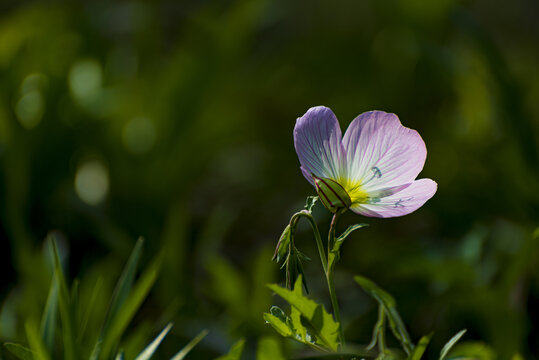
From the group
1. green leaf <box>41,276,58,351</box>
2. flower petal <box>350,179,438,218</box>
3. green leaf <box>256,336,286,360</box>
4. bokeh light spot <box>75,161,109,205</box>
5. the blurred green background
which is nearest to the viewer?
flower petal <box>350,179,438,218</box>

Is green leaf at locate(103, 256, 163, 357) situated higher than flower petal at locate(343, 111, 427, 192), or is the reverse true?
flower petal at locate(343, 111, 427, 192)

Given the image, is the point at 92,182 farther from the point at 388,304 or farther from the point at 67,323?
the point at 388,304

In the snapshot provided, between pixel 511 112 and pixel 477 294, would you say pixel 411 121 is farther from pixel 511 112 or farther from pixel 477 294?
pixel 477 294

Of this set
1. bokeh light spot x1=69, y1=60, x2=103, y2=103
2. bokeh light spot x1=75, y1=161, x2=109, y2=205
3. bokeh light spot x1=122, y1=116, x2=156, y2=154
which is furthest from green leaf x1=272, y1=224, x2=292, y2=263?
bokeh light spot x1=69, y1=60, x2=103, y2=103

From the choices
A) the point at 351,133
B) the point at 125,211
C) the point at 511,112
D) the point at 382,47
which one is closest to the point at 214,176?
the point at 125,211

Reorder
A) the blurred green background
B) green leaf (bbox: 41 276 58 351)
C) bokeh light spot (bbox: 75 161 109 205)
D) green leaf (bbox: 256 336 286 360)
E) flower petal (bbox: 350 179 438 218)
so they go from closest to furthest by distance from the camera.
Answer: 1. flower petal (bbox: 350 179 438 218)
2. green leaf (bbox: 256 336 286 360)
3. green leaf (bbox: 41 276 58 351)
4. the blurred green background
5. bokeh light spot (bbox: 75 161 109 205)

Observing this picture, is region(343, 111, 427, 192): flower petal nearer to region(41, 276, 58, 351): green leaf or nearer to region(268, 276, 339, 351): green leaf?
region(268, 276, 339, 351): green leaf

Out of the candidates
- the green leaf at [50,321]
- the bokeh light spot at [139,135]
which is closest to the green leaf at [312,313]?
the green leaf at [50,321]

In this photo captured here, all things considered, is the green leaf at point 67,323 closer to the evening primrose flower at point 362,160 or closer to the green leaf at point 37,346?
the green leaf at point 37,346
